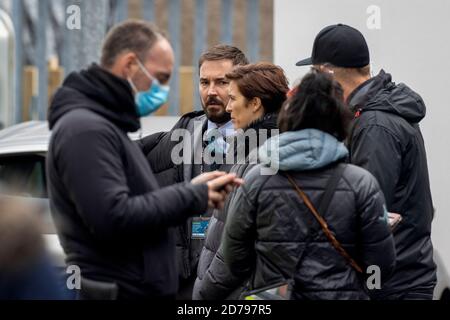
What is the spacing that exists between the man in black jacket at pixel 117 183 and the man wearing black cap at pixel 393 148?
0.92 meters

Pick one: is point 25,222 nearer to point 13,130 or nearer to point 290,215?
point 290,215

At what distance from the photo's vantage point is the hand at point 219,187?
3.56m

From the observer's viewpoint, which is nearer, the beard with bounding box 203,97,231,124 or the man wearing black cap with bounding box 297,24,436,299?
the man wearing black cap with bounding box 297,24,436,299

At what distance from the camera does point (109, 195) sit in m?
3.29

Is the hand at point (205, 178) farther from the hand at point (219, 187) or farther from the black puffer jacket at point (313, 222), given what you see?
the black puffer jacket at point (313, 222)

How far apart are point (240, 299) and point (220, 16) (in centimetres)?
750

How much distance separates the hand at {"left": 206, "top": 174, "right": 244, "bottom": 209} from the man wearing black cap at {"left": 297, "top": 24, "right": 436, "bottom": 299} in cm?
82

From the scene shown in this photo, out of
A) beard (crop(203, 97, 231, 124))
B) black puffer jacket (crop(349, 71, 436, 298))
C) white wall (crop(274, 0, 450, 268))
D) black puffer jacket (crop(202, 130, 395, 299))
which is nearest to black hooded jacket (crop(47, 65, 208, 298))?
black puffer jacket (crop(202, 130, 395, 299))

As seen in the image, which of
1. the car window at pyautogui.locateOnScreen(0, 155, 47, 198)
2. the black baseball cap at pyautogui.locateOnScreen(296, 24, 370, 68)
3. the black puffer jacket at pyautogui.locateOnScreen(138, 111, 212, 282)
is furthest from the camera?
the car window at pyautogui.locateOnScreen(0, 155, 47, 198)

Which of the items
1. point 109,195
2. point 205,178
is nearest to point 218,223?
point 205,178

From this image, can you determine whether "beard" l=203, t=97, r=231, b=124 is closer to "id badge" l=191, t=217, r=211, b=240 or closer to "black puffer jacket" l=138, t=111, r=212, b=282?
"black puffer jacket" l=138, t=111, r=212, b=282

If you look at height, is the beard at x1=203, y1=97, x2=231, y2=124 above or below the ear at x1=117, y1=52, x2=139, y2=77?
below

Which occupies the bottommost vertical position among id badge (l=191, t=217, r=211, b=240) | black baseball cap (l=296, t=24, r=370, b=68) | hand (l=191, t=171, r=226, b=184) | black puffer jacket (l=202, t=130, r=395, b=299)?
id badge (l=191, t=217, r=211, b=240)

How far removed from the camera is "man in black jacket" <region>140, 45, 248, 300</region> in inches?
197
